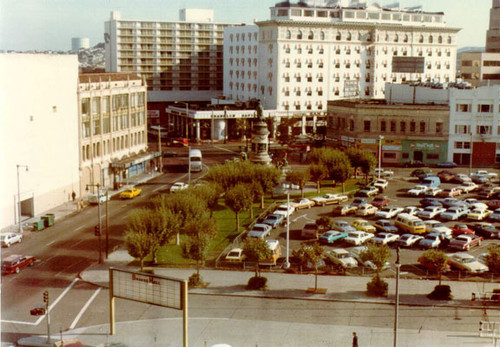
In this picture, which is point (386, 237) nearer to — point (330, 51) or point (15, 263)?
point (15, 263)

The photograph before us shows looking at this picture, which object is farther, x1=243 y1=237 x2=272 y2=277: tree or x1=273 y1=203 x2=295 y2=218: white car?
x1=273 y1=203 x2=295 y2=218: white car

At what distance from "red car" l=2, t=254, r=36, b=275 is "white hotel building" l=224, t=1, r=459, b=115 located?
72.6 meters

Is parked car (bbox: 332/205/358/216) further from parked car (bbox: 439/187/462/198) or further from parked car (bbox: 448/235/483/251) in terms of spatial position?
parked car (bbox: 439/187/462/198)

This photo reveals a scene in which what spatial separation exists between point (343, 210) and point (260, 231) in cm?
1077

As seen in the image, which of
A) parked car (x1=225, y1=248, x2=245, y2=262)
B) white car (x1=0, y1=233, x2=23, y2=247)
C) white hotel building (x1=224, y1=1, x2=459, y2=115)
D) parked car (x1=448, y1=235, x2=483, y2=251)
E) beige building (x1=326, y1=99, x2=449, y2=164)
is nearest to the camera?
parked car (x1=225, y1=248, x2=245, y2=262)

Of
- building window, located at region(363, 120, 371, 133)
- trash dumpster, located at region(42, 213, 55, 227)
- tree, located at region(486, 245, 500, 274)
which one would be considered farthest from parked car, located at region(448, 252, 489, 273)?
building window, located at region(363, 120, 371, 133)

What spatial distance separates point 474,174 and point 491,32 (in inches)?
3961

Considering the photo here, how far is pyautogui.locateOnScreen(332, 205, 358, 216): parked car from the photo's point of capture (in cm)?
5800

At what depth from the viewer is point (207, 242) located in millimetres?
39719

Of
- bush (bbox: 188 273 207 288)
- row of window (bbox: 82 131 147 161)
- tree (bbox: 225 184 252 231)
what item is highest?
row of window (bbox: 82 131 147 161)

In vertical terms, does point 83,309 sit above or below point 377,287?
below

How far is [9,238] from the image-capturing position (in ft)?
158

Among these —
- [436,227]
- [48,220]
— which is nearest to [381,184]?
[436,227]

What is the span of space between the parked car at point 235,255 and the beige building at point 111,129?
94.8 ft
